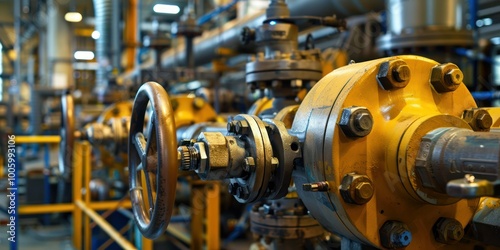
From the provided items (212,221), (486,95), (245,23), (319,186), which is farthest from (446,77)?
(245,23)

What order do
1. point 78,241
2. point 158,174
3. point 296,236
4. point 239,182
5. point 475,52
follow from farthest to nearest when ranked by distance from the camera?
point 78,241 → point 475,52 → point 296,236 → point 239,182 → point 158,174

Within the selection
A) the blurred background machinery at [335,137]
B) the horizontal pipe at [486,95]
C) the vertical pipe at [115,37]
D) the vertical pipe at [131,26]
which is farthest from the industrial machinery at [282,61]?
the vertical pipe at [131,26]

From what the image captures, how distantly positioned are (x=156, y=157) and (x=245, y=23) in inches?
95.9

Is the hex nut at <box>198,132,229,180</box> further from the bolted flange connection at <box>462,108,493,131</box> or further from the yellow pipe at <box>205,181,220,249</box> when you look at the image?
the yellow pipe at <box>205,181,220,249</box>

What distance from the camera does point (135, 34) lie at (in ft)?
22.2

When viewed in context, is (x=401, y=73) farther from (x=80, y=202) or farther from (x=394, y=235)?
(x=80, y=202)

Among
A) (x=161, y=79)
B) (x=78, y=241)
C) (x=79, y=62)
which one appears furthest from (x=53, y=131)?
(x=79, y=62)

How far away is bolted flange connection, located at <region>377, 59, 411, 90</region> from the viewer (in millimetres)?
921

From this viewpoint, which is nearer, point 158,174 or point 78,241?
point 158,174

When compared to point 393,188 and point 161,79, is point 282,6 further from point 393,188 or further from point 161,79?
point 161,79

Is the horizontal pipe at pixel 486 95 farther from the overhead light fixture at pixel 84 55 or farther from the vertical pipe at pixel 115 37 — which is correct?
the overhead light fixture at pixel 84 55

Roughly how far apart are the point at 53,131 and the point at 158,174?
658 cm

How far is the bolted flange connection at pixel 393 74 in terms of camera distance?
3.02ft

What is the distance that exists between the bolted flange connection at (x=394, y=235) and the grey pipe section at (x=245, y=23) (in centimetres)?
121
